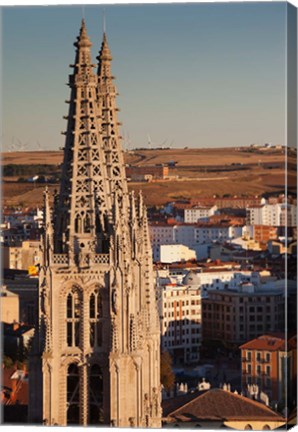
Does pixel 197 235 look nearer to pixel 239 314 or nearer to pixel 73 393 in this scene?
pixel 239 314

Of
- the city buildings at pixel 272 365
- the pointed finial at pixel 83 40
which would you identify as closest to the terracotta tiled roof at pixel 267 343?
the city buildings at pixel 272 365

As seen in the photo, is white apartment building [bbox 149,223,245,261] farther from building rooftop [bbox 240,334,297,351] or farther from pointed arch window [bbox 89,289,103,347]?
pointed arch window [bbox 89,289,103,347]

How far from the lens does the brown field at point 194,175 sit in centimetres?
2177

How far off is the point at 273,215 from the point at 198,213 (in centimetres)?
949

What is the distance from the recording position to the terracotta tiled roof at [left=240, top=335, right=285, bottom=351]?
21.2m

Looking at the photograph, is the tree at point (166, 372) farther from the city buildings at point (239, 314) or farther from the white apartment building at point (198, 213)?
the white apartment building at point (198, 213)

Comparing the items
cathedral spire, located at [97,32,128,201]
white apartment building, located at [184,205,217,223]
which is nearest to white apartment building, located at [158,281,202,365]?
white apartment building, located at [184,205,217,223]

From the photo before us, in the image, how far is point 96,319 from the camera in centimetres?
2094

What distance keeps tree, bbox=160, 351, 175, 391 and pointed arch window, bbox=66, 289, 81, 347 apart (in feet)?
12.7

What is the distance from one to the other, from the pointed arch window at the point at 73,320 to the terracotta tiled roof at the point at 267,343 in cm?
183

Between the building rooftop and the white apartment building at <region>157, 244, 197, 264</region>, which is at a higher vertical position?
the white apartment building at <region>157, 244, 197, 264</region>

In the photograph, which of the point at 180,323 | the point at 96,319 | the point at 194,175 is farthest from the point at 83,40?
the point at 180,323

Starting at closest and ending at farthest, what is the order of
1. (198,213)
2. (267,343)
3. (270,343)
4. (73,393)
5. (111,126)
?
1. (73,393)
2. (111,126)
3. (270,343)
4. (267,343)
5. (198,213)

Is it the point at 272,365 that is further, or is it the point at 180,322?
the point at 180,322
